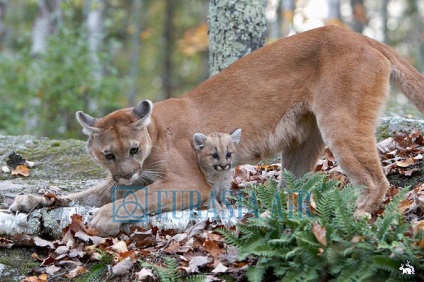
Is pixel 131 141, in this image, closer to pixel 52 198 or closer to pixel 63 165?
pixel 52 198

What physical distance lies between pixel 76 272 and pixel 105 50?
15979 millimetres

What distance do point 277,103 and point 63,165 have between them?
3381mm

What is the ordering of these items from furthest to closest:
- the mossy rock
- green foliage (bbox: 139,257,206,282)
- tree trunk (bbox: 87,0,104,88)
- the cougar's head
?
tree trunk (bbox: 87,0,104,88)
the mossy rock
the cougar's head
green foliage (bbox: 139,257,206,282)

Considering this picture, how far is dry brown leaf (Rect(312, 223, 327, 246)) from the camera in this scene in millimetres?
4871

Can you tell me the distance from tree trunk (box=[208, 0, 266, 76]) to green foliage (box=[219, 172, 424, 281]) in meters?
4.24

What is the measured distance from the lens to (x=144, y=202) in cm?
658

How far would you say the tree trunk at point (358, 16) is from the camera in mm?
23484

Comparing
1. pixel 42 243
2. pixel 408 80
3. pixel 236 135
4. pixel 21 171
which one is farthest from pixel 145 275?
pixel 21 171

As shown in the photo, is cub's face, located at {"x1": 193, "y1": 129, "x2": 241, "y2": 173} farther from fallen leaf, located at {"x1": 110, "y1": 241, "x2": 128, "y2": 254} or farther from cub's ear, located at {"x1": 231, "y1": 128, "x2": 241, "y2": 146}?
fallen leaf, located at {"x1": 110, "y1": 241, "x2": 128, "y2": 254}

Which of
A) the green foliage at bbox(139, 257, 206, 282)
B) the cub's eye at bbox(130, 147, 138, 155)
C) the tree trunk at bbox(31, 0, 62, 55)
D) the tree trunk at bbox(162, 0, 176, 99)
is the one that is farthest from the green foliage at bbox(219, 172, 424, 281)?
the tree trunk at bbox(162, 0, 176, 99)

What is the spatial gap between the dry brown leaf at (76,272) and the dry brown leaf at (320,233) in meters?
1.93

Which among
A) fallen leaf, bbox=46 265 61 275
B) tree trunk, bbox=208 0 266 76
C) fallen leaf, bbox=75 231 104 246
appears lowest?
fallen leaf, bbox=46 265 61 275

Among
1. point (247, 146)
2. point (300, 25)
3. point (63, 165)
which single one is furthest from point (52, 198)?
point (300, 25)

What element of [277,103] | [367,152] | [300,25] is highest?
[300,25]
